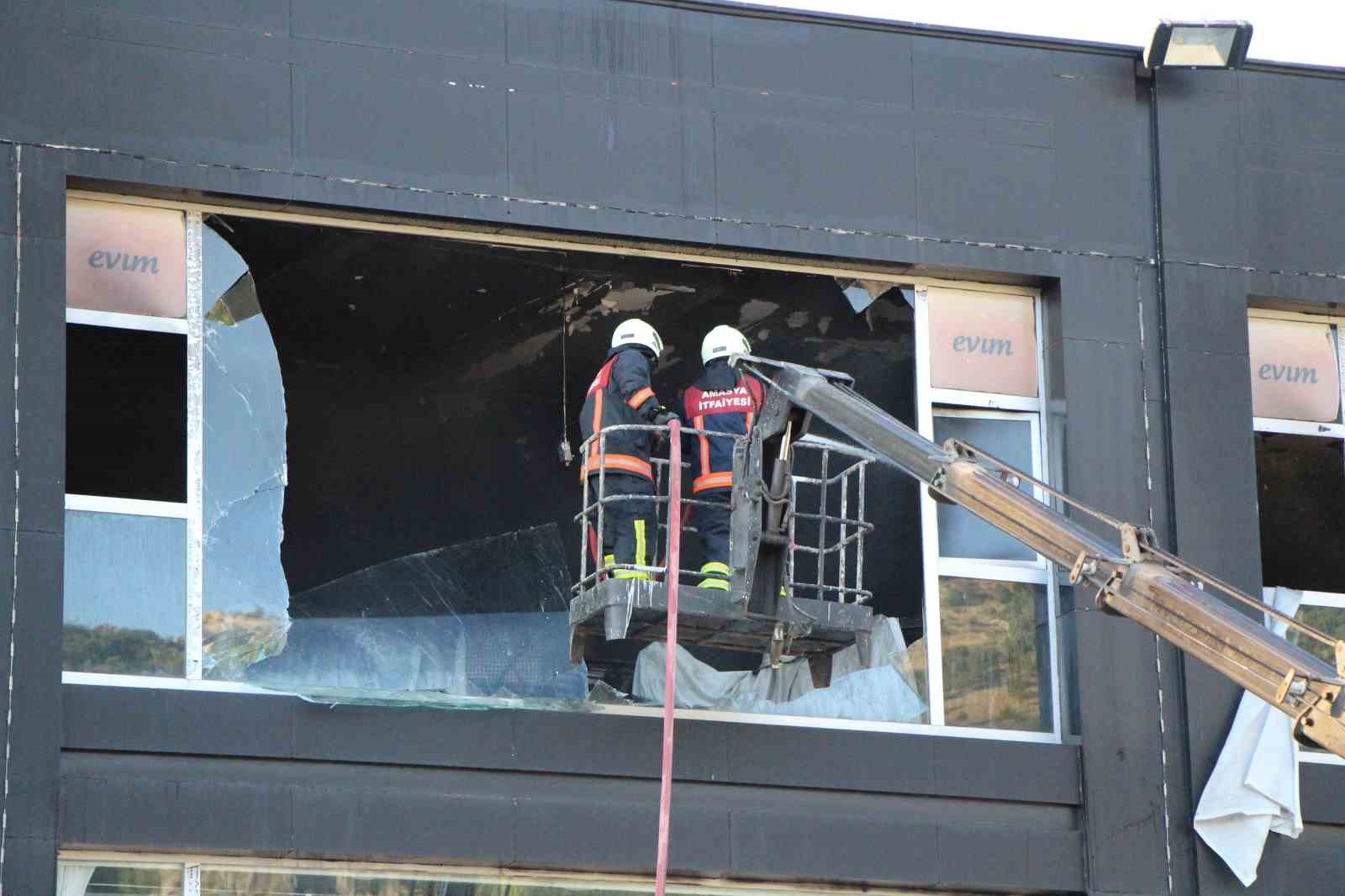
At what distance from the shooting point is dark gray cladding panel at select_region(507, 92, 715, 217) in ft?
47.2

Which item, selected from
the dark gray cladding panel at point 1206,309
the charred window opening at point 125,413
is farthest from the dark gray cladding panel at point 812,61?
the charred window opening at point 125,413

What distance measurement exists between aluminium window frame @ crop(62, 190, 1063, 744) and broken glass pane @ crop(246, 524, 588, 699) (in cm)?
89

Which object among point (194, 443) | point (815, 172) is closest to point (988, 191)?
point (815, 172)

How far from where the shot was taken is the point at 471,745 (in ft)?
43.5

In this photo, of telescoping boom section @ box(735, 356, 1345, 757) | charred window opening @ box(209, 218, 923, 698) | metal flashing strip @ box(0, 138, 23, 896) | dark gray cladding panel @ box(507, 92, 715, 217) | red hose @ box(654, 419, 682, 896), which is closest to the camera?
telescoping boom section @ box(735, 356, 1345, 757)

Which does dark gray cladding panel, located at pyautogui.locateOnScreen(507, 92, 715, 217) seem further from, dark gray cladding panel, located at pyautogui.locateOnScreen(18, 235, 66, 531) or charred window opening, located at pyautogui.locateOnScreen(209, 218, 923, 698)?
dark gray cladding panel, located at pyautogui.locateOnScreen(18, 235, 66, 531)

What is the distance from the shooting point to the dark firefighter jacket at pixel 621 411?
14023 millimetres

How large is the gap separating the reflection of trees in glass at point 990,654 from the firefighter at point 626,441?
212 centimetres

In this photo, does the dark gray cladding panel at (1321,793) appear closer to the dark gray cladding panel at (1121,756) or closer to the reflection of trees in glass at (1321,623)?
the dark gray cladding panel at (1121,756)

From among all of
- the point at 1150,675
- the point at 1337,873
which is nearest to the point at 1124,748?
the point at 1150,675

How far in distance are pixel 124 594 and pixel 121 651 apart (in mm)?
340

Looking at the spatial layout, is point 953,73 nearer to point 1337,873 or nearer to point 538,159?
point 538,159

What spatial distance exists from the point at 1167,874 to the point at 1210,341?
144 inches

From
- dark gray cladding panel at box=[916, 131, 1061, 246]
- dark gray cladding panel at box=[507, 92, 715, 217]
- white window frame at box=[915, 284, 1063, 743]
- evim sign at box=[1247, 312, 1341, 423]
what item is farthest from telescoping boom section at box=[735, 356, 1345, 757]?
evim sign at box=[1247, 312, 1341, 423]
